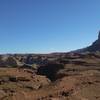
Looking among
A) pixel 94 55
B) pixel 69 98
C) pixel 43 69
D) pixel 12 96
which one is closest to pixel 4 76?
pixel 12 96

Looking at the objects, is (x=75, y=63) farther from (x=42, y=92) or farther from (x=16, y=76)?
(x=42, y=92)

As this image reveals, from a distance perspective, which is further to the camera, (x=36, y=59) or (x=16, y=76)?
(x=36, y=59)

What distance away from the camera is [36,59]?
399ft

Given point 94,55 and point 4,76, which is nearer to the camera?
point 4,76

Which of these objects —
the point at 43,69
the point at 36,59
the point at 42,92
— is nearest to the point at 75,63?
the point at 43,69

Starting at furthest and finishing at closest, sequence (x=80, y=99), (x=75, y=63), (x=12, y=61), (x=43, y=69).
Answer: (x=12, y=61)
(x=43, y=69)
(x=75, y=63)
(x=80, y=99)

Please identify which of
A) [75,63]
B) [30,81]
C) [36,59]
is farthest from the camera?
[36,59]

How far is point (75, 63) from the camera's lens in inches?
2371

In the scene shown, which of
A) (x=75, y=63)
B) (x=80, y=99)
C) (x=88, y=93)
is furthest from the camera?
(x=75, y=63)

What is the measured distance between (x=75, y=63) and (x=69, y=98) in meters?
37.3

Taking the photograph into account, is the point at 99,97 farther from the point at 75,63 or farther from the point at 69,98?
the point at 75,63

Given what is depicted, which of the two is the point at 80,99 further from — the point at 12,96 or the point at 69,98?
the point at 12,96

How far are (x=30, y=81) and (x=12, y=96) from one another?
1281 cm

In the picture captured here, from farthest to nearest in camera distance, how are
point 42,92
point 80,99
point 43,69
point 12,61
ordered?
point 12,61
point 43,69
point 42,92
point 80,99
